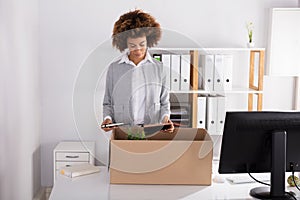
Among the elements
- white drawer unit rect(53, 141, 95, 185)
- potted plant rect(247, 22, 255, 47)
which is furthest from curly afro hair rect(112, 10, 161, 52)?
potted plant rect(247, 22, 255, 47)

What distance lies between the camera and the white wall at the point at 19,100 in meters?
2.93

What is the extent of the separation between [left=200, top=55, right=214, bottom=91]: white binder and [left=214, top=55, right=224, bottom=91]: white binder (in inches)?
1.3

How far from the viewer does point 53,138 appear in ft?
13.4

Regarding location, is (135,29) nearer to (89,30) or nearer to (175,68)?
(175,68)

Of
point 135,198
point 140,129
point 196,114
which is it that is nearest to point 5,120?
point 140,129

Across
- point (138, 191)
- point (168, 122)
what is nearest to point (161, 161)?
point (138, 191)

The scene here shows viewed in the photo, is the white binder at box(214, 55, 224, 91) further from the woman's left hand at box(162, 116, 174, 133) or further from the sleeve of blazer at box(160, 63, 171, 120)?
the woman's left hand at box(162, 116, 174, 133)

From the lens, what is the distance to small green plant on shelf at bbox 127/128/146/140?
85.3 inches

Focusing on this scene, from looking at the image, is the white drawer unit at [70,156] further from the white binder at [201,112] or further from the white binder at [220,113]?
the white binder at [220,113]

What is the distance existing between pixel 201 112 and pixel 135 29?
4.98 feet

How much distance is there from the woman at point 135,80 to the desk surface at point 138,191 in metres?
0.45

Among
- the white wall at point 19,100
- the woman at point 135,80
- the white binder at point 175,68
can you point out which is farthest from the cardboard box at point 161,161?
the white binder at point 175,68

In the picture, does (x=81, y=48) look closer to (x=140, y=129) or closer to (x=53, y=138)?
(x=53, y=138)

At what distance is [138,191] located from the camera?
2039mm
